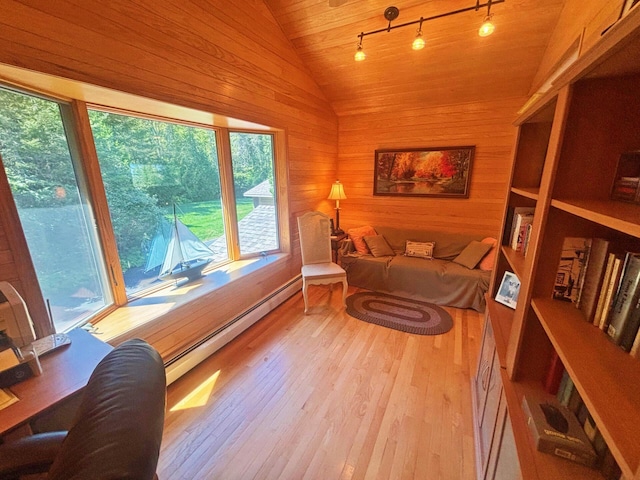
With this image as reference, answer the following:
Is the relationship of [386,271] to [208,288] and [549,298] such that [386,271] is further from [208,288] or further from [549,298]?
[549,298]

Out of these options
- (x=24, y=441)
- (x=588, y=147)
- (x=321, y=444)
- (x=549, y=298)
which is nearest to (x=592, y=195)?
(x=588, y=147)

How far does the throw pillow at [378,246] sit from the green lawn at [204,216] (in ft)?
5.76

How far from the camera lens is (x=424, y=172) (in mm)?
3551

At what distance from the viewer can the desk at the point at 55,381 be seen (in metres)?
0.88

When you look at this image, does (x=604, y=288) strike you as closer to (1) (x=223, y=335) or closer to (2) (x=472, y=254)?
(1) (x=223, y=335)

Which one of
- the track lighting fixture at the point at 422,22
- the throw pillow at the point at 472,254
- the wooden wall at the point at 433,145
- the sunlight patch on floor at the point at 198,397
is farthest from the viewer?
the wooden wall at the point at 433,145

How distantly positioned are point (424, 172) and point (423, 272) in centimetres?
142

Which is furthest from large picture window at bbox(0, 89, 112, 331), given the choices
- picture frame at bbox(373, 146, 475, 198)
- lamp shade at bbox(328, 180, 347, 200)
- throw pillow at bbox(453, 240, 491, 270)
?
throw pillow at bbox(453, 240, 491, 270)

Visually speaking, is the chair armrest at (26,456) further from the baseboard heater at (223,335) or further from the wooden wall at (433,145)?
the wooden wall at (433,145)

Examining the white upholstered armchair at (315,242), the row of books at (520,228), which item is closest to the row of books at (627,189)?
the row of books at (520,228)

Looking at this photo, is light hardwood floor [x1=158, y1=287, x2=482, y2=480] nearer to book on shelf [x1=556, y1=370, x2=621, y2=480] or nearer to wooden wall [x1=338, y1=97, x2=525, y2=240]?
book on shelf [x1=556, y1=370, x2=621, y2=480]

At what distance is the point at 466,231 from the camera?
137 inches

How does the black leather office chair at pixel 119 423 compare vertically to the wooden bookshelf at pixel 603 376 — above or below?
above

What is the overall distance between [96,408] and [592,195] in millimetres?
1396
